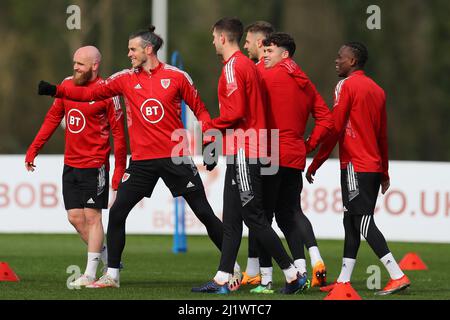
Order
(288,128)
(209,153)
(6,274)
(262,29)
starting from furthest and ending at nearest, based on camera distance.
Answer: (6,274) → (262,29) → (288,128) → (209,153)

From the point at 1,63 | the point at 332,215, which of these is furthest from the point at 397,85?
the point at 332,215

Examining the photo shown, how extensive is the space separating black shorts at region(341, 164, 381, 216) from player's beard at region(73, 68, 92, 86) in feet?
8.64

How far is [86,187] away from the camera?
12695mm

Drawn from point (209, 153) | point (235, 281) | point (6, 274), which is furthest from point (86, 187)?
point (209, 153)

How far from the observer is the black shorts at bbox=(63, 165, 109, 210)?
12.7m

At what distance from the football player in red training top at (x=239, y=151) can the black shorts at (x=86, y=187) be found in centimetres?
163

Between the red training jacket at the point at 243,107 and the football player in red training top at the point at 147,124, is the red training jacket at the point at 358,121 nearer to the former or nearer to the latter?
the red training jacket at the point at 243,107

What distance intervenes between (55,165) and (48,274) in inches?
274

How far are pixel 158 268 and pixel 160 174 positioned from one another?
3494 mm

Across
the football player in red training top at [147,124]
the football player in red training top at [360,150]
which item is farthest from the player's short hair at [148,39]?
the football player in red training top at [360,150]

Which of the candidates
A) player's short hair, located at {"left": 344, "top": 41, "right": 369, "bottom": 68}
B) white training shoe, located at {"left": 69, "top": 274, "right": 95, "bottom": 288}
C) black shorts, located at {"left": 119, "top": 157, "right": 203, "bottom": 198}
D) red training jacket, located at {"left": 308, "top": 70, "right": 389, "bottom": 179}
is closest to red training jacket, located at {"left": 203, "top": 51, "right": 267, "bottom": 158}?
black shorts, located at {"left": 119, "top": 157, "right": 203, "bottom": 198}

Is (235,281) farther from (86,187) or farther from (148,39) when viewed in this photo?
(148,39)

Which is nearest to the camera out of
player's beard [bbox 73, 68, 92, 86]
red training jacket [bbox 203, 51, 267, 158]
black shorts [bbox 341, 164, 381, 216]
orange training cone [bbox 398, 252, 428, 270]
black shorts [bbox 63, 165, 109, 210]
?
red training jacket [bbox 203, 51, 267, 158]

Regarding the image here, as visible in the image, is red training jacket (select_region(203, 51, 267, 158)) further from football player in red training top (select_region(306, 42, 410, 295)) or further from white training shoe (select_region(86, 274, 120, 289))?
white training shoe (select_region(86, 274, 120, 289))
